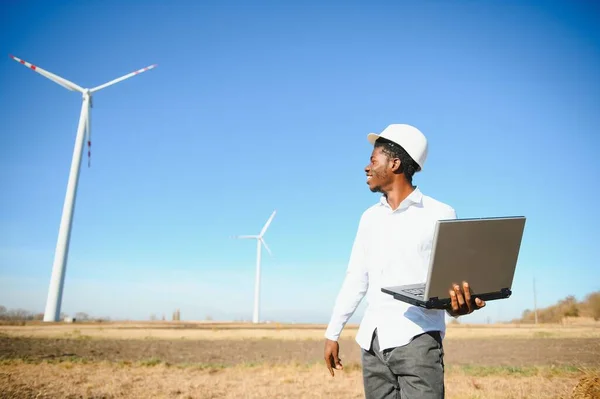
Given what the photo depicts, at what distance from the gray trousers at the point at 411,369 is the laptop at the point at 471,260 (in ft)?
1.48

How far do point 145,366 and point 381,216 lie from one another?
11.6 m

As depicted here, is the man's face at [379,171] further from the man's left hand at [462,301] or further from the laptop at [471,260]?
the man's left hand at [462,301]

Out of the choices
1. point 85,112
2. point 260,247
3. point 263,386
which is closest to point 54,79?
point 85,112

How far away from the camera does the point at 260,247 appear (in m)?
61.1

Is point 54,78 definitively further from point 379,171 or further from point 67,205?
point 379,171

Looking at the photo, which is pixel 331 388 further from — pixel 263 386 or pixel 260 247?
pixel 260 247

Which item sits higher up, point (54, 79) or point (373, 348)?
point (54, 79)

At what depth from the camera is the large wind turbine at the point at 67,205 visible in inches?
1775

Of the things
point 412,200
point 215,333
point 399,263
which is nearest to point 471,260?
point 399,263

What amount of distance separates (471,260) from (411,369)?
91 cm

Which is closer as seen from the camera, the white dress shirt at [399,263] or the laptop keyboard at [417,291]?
the laptop keyboard at [417,291]

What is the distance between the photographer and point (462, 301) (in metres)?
2.88

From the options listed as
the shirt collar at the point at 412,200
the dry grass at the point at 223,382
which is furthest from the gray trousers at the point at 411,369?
the dry grass at the point at 223,382

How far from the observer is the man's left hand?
288cm
